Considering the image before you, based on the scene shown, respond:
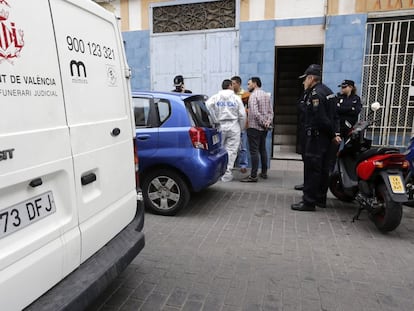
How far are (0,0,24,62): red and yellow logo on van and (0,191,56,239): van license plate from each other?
705mm

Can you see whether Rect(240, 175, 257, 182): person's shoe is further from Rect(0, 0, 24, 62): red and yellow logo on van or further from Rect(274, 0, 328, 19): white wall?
Rect(0, 0, 24, 62): red and yellow logo on van

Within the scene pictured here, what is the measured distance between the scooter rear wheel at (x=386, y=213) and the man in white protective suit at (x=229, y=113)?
2778 mm

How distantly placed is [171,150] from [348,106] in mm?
3483

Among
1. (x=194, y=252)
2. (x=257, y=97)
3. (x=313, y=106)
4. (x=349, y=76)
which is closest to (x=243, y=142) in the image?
(x=257, y=97)

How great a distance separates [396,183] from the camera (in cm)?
396

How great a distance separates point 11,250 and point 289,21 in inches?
262

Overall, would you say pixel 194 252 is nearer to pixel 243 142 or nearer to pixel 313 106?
pixel 313 106

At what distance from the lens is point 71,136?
6.68 feet

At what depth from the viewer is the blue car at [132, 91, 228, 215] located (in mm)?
4523

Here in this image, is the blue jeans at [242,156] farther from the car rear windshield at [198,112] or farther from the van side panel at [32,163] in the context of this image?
the van side panel at [32,163]

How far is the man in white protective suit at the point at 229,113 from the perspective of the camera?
627cm

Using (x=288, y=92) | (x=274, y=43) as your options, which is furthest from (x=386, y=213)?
(x=288, y=92)

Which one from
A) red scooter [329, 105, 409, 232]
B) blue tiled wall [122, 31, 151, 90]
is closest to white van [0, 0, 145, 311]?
red scooter [329, 105, 409, 232]

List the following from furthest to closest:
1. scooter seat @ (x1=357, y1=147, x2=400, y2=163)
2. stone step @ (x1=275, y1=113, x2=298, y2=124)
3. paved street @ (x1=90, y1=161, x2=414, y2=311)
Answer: stone step @ (x1=275, y1=113, x2=298, y2=124) → scooter seat @ (x1=357, y1=147, x2=400, y2=163) → paved street @ (x1=90, y1=161, x2=414, y2=311)
